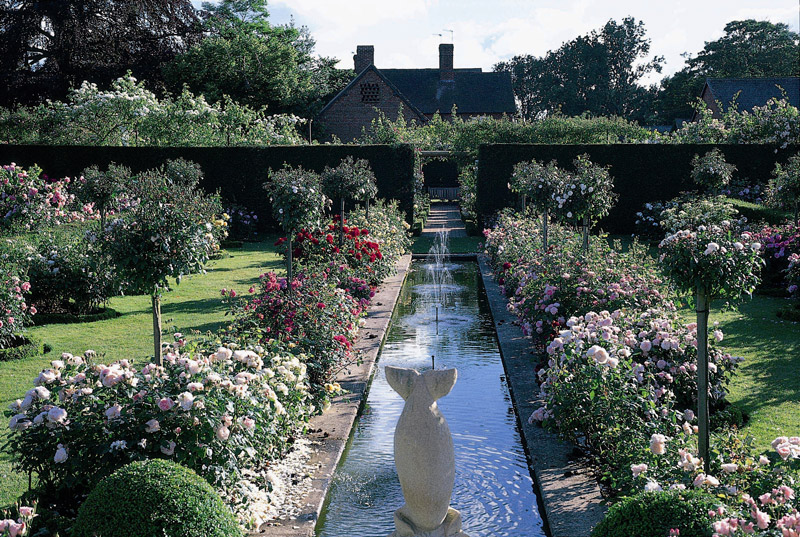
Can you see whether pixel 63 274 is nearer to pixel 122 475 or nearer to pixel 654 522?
pixel 122 475

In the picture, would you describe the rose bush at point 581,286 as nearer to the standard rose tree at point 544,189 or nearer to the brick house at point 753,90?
the standard rose tree at point 544,189

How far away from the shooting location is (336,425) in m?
6.16

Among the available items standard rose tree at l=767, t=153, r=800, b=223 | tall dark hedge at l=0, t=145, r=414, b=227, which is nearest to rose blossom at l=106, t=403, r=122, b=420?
standard rose tree at l=767, t=153, r=800, b=223

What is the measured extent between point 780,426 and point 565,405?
1.98 metres

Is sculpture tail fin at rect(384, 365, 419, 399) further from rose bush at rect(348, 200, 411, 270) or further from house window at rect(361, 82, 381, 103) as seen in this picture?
house window at rect(361, 82, 381, 103)

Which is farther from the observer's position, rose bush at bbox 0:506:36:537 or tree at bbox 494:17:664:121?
tree at bbox 494:17:664:121

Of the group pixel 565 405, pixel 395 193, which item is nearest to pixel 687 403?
pixel 565 405

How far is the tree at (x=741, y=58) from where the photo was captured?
46.8 meters

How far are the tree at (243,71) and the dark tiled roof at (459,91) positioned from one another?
25.5 feet

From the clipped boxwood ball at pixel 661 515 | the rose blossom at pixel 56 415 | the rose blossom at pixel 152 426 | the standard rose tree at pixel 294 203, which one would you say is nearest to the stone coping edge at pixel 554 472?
the clipped boxwood ball at pixel 661 515

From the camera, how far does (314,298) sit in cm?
766

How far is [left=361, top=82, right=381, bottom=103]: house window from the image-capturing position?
125 feet

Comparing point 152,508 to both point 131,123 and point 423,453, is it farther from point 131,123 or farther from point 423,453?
point 131,123

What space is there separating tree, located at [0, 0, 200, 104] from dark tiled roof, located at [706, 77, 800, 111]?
2655 centimetres
